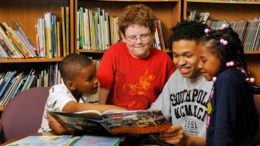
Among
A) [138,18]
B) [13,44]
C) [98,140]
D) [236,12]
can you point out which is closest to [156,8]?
[236,12]

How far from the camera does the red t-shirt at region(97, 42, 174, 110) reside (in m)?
1.76

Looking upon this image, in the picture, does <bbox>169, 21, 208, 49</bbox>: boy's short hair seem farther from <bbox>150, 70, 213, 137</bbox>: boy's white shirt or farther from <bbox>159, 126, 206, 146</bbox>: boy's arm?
<bbox>159, 126, 206, 146</bbox>: boy's arm

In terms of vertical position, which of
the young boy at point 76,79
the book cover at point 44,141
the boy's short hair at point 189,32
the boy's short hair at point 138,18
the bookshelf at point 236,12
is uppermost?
the bookshelf at point 236,12

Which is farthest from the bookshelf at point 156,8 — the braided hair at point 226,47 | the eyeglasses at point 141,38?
the braided hair at point 226,47

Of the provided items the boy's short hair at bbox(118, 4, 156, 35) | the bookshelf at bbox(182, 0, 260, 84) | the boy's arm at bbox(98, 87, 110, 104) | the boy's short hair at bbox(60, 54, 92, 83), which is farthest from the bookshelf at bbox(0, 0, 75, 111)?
the bookshelf at bbox(182, 0, 260, 84)

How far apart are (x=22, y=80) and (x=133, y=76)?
1.03m

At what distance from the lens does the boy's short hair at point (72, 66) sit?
4.63 feet

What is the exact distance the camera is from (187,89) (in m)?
1.41

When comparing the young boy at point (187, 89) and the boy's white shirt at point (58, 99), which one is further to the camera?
the young boy at point (187, 89)

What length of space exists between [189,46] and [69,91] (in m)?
0.66

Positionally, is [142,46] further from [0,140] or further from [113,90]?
[0,140]

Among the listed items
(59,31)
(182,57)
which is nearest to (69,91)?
(182,57)

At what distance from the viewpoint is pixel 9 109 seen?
1.62 m

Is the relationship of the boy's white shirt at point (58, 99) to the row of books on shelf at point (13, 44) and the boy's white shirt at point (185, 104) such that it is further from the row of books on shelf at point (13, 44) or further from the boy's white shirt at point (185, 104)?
the row of books on shelf at point (13, 44)
